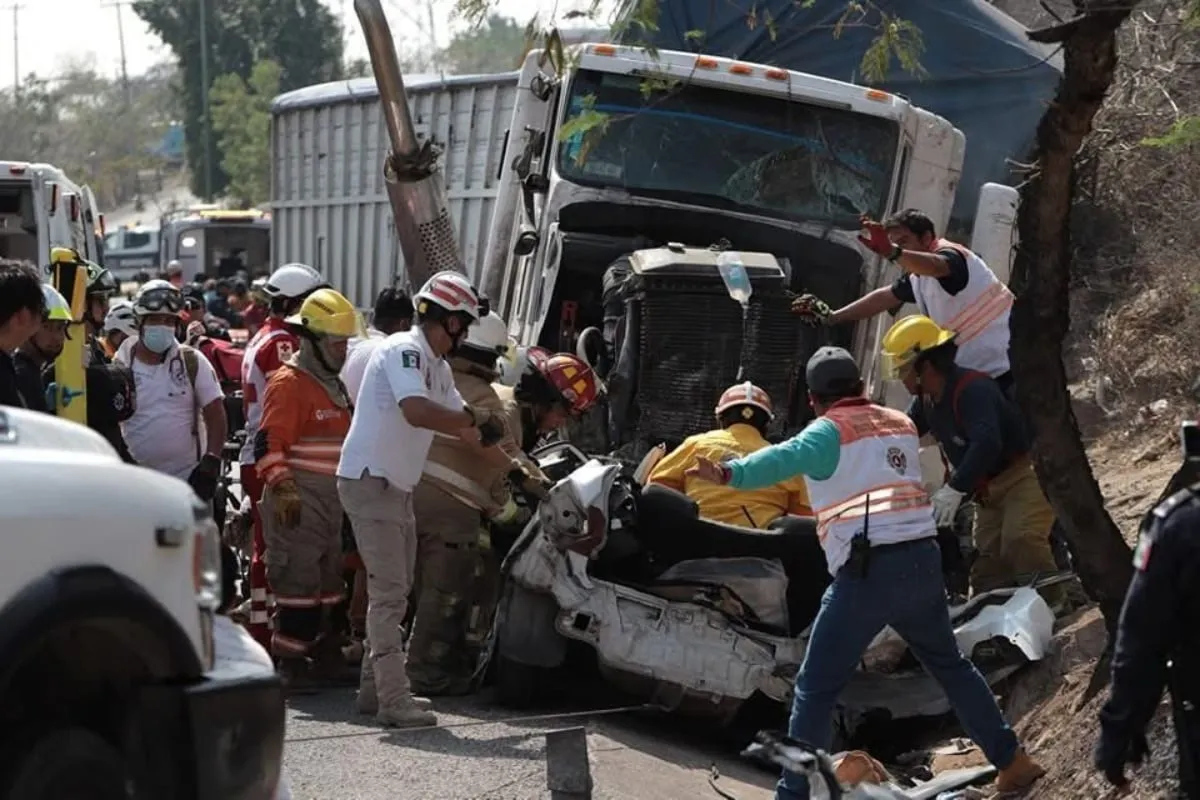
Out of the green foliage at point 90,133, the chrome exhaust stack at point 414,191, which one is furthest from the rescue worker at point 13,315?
the green foliage at point 90,133

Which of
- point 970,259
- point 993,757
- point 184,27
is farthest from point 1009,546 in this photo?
point 184,27

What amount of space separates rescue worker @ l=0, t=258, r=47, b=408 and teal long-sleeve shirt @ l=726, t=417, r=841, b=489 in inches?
90.6

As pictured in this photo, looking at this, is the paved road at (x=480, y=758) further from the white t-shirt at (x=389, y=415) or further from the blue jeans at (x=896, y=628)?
the white t-shirt at (x=389, y=415)

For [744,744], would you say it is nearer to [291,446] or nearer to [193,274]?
[291,446]

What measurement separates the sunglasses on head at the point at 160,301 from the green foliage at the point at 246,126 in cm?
4459

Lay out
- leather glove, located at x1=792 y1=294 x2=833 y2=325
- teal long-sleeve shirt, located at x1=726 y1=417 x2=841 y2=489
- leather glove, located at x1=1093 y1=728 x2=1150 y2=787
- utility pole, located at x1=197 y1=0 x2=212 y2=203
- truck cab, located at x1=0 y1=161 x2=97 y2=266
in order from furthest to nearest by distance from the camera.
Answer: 1. utility pole, located at x1=197 y1=0 x2=212 y2=203
2. truck cab, located at x1=0 y1=161 x2=97 y2=266
3. leather glove, located at x1=792 y1=294 x2=833 y2=325
4. teal long-sleeve shirt, located at x1=726 y1=417 x2=841 y2=489
5. leather glove, located at x1=1093 y1=728 x2=1150 y2=787

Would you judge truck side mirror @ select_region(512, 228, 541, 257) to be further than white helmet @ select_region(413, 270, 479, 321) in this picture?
Yes

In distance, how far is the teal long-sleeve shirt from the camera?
687cm

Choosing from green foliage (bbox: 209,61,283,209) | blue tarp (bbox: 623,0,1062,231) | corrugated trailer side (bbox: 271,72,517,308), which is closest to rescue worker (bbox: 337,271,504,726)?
corrugated trailer side (bbox: 271,72,517,308)

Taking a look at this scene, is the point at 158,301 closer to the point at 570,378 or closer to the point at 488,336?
the point at 488,336

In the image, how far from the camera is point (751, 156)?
477 inches

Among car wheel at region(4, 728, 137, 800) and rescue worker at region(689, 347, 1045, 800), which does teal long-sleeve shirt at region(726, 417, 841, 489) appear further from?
car wheel at region(4, 728, 137, 800)

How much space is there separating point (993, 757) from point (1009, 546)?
245 centimetres

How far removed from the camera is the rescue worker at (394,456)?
8.02m
